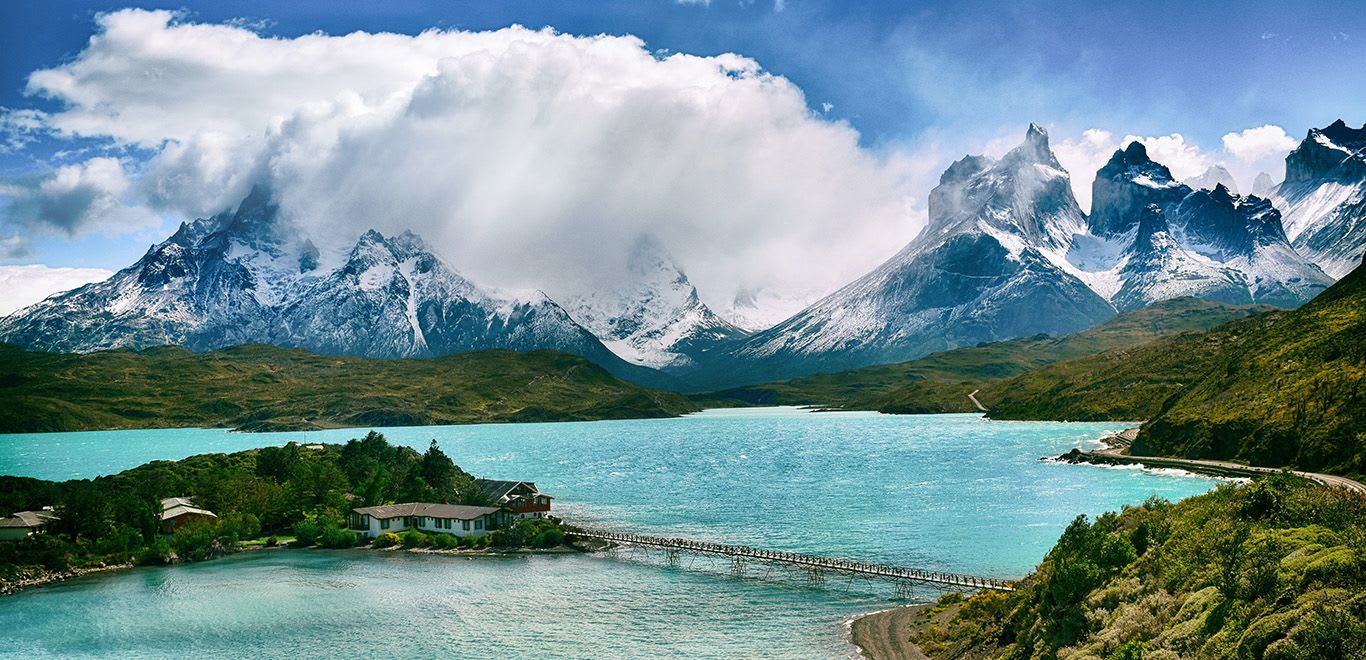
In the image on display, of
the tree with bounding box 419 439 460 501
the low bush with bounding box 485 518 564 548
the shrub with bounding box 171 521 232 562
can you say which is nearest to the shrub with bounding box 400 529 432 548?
the low bush with bounding box 485 518 564 548

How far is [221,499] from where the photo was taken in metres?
120

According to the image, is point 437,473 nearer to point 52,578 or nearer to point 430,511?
point 430,511

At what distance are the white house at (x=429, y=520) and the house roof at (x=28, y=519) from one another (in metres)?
32.2

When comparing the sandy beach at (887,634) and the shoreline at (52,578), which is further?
the shoreline at (52,578)

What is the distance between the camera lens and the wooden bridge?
271ft

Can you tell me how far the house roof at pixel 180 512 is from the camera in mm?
112625

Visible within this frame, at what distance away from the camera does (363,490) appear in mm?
134875

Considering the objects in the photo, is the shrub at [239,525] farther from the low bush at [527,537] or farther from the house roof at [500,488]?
the low bush at [527,537]

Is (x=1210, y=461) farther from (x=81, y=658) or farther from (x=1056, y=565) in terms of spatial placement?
(x=81, y=658)

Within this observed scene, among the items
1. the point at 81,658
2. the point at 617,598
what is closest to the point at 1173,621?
the point at 617,598

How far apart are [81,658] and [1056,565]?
65.6 meters

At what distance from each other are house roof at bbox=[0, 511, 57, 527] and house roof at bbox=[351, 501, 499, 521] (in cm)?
3270

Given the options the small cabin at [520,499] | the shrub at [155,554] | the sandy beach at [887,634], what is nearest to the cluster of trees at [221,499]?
the shrub at [155,554]

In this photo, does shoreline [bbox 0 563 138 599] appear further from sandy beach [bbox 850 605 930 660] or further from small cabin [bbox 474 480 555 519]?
sandy beach [bbox 850 605 930 660]
